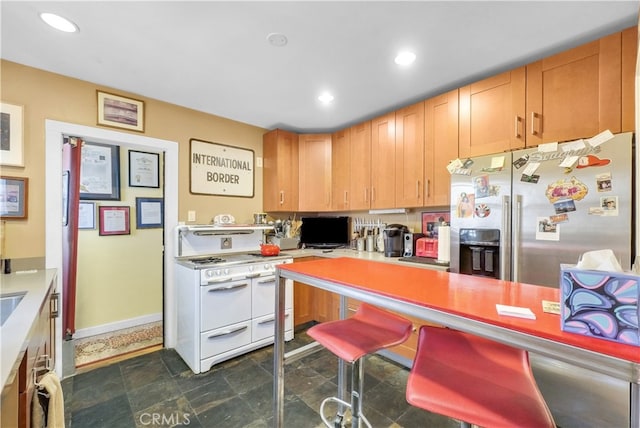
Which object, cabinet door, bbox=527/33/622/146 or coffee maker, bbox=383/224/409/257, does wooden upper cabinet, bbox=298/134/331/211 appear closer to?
coffee maker, bbox=383/224/409/257

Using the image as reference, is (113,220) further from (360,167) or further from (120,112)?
(360,167)

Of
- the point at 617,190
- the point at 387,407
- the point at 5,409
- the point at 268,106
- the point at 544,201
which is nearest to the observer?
the point at 5,409

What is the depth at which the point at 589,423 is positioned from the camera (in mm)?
1453

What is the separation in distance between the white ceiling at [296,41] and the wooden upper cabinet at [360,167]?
60 centimetres

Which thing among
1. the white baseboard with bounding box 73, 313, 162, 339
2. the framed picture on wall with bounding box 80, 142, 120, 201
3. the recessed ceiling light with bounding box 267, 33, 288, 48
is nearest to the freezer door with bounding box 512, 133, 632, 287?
the recessed ceiling light with bounding box 267, 33, 288, 48

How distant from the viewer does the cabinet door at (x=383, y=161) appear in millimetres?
2779

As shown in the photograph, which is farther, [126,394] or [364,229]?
[364,229]

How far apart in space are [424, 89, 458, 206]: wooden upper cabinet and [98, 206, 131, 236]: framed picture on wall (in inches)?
134

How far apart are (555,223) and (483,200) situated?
42 cm

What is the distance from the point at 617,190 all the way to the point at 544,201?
307 mm

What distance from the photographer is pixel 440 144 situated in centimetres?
238

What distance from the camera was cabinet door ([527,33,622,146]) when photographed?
1.58 meters

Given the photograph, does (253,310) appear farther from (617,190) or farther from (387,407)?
(617,190)

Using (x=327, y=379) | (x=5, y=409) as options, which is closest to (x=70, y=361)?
(x=5, y=409)
